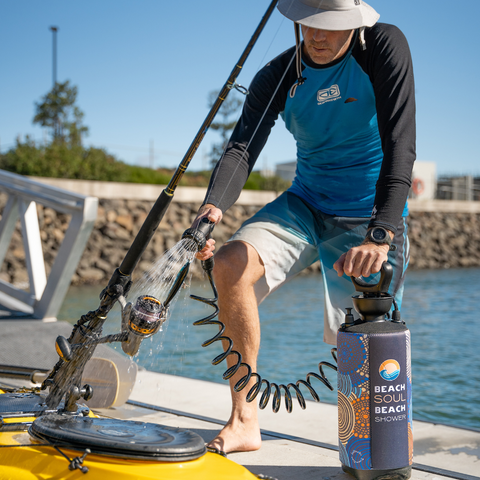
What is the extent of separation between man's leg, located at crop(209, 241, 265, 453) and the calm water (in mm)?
186

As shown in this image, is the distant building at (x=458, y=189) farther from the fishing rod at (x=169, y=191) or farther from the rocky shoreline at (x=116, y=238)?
the fishing rod at (x=169, y=191)

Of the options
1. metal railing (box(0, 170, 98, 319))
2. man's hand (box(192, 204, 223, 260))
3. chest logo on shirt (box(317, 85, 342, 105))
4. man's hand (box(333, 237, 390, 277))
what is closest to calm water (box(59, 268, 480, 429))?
man's hand (box(192, 204, 223, 260))

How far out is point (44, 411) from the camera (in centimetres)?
184

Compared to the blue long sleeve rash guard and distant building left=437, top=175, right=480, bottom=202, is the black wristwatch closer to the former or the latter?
the blue long sleeve rash guard

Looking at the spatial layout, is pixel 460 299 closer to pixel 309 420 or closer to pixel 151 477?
pixel 309 420

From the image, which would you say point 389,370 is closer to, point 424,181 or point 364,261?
point 364,261

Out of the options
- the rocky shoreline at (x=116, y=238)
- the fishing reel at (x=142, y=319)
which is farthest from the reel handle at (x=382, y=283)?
the rocky shoreline at (x=116, y=238)

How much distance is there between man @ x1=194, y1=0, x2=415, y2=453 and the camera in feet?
7.32

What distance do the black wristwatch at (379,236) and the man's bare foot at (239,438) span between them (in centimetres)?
96

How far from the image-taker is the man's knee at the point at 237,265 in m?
2.35

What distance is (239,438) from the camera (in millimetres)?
2303

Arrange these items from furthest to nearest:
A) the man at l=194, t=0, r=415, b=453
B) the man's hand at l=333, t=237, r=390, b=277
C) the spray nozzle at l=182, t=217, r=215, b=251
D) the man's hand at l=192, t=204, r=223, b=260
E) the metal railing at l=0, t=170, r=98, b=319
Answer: the metal railing at l=0, t=170, r=98, b=319 → the man at l=194, t=0, r=415, b=453 → the man's hand at l=192, t=204, r=223, b=260 → the spray nozzle at l=182, t=217, r=215, b=251 → the man's hand at l=333, t=237, r=390, b=277

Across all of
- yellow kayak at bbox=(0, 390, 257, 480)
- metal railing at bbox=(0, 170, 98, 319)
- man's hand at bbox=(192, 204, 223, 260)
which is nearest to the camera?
yellow kayak at bbox=(0, 390, 257, 480)

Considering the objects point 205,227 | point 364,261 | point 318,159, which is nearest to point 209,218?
point 205,227
